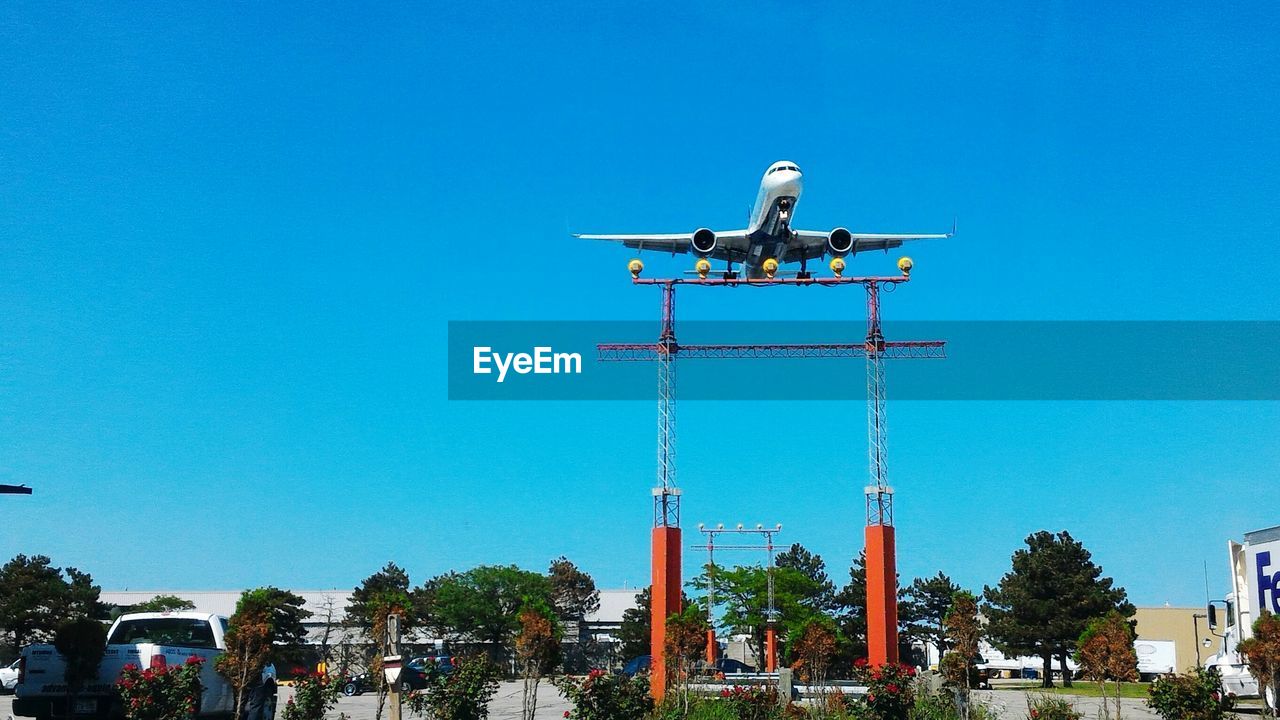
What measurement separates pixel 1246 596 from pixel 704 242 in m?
19.8

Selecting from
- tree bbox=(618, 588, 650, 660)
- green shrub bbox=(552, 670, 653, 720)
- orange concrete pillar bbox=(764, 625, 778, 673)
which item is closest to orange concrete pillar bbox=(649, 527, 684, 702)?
green shrub bbox=(552, 670, 653, 720)

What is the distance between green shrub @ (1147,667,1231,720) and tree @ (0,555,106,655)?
191ft

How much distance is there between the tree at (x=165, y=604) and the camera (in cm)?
7738

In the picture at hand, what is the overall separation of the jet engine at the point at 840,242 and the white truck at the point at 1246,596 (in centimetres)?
1635

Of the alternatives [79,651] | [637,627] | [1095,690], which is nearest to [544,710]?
[79,651]

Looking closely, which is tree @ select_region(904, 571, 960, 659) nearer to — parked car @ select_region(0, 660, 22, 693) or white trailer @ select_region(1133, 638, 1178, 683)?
white trailer @ select_region(1133, 638, 1178, 683)

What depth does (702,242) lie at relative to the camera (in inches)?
1508

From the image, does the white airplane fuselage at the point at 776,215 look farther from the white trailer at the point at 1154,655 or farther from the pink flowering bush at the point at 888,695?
the white trailer at the point at 1154,655

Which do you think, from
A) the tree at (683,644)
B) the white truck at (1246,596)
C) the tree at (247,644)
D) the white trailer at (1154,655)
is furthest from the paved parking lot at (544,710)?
the white trailer at (1154,655)

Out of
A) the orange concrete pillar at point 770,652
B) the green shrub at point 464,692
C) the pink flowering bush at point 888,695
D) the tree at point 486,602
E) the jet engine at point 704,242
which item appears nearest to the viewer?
the green shrub at point 464,692

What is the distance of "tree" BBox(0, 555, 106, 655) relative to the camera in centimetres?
6097

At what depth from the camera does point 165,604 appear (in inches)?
3179

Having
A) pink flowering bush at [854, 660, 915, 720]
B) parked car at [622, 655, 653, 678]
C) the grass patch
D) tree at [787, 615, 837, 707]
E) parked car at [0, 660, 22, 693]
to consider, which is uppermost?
tree at [787, 615, 837, 707]

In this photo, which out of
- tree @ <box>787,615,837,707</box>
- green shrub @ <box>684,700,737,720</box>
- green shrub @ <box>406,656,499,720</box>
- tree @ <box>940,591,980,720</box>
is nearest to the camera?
green shrub @ <box>406,656,499,720</box>
